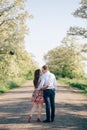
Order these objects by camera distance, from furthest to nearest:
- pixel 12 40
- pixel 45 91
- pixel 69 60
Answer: pixel 69 60, pixel 12 40, pixel 45 91

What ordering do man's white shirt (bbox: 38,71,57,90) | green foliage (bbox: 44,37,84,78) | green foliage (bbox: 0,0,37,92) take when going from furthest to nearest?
green foliage (bbox: 44,37,84,78) → green foliage (bbox: 0,0,37,92) → man's white shirt (bbox: 38,71,57,90)

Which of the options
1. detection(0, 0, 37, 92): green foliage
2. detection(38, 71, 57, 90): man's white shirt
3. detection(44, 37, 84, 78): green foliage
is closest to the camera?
detection(38, 71, 57, 90): man's white shirt

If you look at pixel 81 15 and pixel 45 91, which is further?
pixel 81 15

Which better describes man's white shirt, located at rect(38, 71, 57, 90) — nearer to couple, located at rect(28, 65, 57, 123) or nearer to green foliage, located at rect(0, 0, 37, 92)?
couple, located at rect(28, 65, 57, 123)

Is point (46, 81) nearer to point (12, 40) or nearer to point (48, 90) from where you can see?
point (48, 90)

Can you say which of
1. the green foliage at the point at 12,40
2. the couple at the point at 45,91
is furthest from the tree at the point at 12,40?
the couple at the point at 45,91

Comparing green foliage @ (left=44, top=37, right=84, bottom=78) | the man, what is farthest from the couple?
green foliage @ (left=44, top=37, right=84, bottom=78)

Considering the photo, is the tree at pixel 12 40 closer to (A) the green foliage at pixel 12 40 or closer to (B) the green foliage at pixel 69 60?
(A) the green foliage at pixel 12 40

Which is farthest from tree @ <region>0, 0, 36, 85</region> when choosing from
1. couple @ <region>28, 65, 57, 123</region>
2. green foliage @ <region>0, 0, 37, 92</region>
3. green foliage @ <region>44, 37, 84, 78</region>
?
green foliage @ <region>44, 37, 84, 78</region>

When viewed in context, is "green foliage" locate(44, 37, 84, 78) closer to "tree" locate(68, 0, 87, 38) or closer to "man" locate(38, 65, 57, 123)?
"tree" locate(68, 0, 87, 38)

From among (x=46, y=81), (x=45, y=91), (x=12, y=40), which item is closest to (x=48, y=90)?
(x=45, y=91)

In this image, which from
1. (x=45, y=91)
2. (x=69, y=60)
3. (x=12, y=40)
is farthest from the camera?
(x=69, y=60)

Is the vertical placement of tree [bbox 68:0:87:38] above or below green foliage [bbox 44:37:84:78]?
above

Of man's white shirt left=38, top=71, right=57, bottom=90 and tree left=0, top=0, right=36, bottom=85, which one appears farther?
tree left=0, top=0, right=36, bottom=85
